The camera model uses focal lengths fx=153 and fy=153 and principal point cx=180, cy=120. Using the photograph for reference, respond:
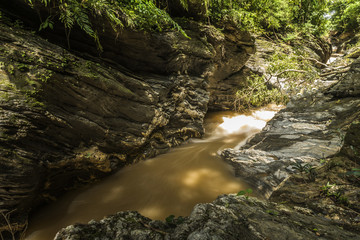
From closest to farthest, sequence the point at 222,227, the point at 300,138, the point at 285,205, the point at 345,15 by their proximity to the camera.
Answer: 1. the point at 222,227
2. the point at 285,205
3. the point at 300,138
4. the point at 345,15

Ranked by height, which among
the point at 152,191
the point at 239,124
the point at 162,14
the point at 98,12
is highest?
the point at 162,14

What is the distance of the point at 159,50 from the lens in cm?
517

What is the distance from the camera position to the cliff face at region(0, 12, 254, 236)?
2545 mm

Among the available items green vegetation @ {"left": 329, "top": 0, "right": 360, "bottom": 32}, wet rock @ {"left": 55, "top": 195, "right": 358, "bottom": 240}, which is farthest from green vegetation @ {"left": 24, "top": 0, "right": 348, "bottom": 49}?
green vegetation @ {"left": 329, "top": 0, "right": 360, "bottom": 32}

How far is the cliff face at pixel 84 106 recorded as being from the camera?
2.54 m

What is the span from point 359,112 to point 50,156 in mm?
7278

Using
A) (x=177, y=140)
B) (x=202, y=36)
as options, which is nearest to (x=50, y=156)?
(x=177, y=140)

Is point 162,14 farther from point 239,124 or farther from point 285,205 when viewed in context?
point 239,124

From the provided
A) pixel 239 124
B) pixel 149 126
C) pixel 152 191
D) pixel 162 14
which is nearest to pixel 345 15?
pixel 239 124

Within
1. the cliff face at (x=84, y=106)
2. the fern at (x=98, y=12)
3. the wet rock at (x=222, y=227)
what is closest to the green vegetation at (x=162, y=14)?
the fern at (x=98, y=12)

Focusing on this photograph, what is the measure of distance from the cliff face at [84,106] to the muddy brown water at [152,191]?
299 millimetres

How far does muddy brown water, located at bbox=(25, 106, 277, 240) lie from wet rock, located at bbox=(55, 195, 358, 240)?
5.51ft

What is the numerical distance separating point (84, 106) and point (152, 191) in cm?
253

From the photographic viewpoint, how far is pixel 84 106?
3414 millimetres
